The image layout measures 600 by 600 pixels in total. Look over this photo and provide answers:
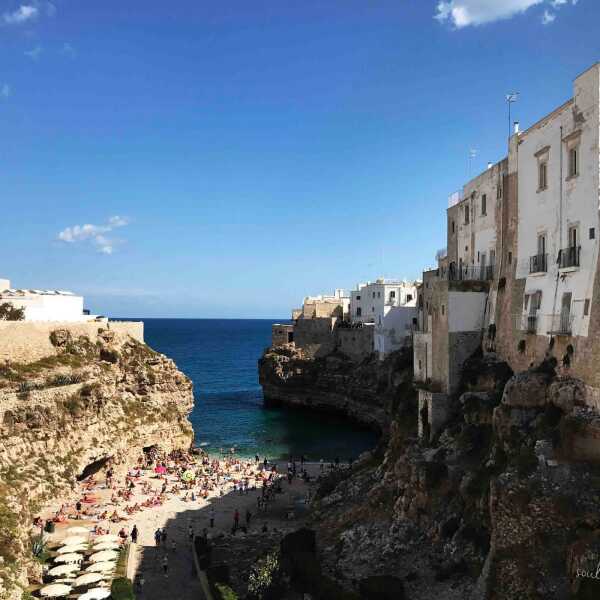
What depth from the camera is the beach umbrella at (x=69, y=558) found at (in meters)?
25.4

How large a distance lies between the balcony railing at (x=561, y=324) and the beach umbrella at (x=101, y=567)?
66.7 feet

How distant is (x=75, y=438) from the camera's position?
1489 inches

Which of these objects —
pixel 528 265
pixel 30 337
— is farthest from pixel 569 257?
pixel 30 337

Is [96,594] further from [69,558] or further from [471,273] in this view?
[471,273]

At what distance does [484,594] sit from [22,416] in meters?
28.5

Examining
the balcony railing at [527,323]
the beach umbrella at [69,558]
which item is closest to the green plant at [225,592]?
the beach umbrella at [69,558]

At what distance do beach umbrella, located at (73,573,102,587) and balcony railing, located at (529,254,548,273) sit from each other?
2178 centimetres

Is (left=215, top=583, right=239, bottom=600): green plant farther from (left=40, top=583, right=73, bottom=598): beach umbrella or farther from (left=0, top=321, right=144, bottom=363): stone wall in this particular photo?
(left=0, top=321, right=144, bottom=363): stone wall

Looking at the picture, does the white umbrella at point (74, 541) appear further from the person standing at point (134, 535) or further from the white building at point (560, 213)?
the white building at point (560, 213)

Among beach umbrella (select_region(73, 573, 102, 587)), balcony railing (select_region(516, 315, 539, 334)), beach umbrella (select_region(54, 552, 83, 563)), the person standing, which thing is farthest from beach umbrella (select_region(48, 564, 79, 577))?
balcony railing (select_region(516, 315, 539, 334))

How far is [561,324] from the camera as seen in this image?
2139 cm

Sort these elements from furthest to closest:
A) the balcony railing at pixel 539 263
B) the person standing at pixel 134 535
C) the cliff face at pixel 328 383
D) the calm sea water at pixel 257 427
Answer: the cliff face at pixel 328 383 → the calm sea water at pixel 257 427 → the person standing at pixel 134 535 → the balcony railing at pixel 539 263

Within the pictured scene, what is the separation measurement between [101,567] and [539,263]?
22204mm

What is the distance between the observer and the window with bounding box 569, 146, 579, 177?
20734 millimetres
